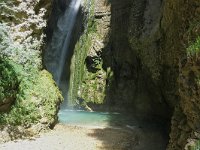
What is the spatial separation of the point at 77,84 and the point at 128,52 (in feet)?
13.5

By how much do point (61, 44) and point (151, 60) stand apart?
9.77 m

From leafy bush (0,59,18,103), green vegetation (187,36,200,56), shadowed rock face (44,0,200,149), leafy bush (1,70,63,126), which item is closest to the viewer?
green vegetation (187,36,200,56)

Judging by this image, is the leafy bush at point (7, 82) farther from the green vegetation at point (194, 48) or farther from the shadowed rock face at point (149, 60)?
the green vegetation at point (194, 48)

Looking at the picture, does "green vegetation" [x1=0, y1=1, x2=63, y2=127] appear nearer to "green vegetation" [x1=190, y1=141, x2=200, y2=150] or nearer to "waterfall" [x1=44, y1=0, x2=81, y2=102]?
"waterfall" [x1=44, y1=0, x2=81, y2=102]

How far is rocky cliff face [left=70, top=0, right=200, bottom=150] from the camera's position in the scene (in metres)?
9.05

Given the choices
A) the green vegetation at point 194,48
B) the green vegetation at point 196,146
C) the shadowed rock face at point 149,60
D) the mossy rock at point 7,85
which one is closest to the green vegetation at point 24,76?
the mossy rock at point 7,85

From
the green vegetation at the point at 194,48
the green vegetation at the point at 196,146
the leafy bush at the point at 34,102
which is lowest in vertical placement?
the green vegetation at the point at 196,146

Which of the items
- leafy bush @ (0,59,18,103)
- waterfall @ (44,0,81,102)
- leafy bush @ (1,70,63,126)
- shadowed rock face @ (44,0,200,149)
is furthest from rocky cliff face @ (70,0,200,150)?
leafy bush @ (0,59,18,103)

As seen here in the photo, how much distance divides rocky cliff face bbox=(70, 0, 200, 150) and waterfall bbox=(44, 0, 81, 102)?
1893 millimetres

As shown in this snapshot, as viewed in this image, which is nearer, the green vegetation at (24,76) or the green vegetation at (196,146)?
the green vegetation at (196,146)

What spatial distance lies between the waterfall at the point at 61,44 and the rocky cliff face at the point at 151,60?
1.89m

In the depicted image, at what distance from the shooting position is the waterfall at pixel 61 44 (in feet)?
80.9

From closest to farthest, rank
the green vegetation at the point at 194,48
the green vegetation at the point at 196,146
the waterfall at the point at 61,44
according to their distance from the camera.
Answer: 1. the green vegetation at the point at 196,146
2. the green vegetation at the point at 194,48
3. the waterfall at the point at 61,44

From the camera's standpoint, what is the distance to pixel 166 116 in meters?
18.7
